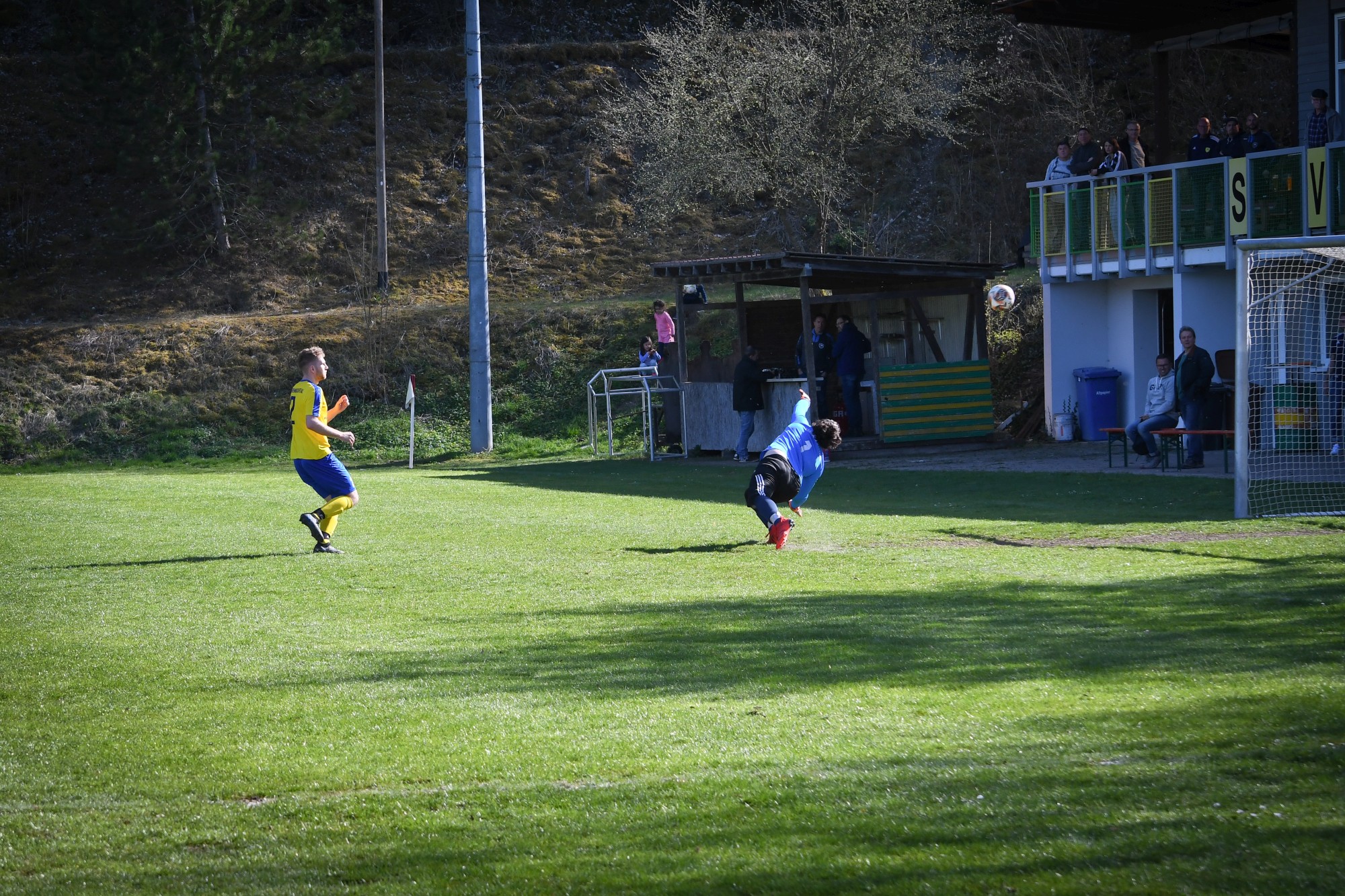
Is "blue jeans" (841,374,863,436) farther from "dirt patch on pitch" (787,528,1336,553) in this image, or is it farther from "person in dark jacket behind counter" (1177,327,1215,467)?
"dirt patch on pitch" (787,528,1336,553)

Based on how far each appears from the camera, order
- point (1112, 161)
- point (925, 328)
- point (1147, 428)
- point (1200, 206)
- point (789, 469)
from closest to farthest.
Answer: point (789, 469)
point (1147, 428)
point (1200, 206)
point (1112, 161)
point (925, 328)

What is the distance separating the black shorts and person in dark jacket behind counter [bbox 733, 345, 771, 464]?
11.2 metres

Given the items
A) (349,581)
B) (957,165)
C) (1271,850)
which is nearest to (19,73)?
(957,165)

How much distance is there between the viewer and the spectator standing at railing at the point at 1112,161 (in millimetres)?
23828

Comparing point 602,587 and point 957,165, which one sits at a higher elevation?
point 957,165

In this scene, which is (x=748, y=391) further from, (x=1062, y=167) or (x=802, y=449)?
(x=802, y=449)

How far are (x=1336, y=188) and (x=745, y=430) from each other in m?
9.76

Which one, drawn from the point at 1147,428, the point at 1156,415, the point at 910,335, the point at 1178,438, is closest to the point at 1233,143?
the point at 1156,415

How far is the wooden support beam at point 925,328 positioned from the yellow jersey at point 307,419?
48.7ft

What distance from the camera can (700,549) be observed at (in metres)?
12.5

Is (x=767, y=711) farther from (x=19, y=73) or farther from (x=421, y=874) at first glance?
(x=19, y=73)

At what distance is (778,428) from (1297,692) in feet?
58.8

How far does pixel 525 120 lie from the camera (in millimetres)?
49406

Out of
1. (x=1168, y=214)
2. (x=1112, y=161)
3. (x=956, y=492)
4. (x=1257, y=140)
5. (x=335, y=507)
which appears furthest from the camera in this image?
(x=1112, y=161)
